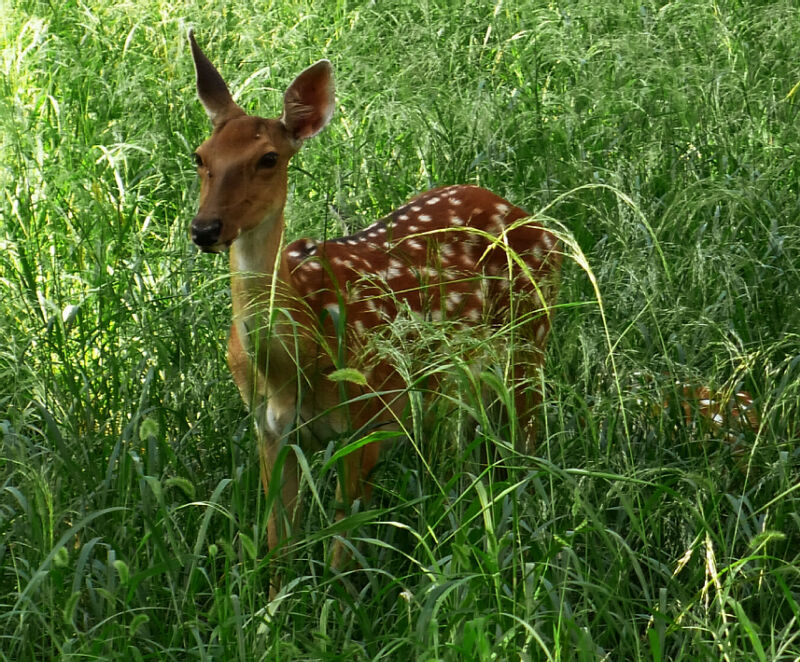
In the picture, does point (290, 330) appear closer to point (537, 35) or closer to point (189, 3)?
point (537, 35)

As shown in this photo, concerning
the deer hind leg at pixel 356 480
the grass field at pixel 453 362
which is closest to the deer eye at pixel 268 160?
the grass field at pixel 453 362

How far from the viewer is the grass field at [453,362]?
2646mm

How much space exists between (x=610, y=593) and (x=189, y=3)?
13.9 ft

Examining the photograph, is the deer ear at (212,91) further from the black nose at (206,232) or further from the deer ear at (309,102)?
the black nose at (206,232)

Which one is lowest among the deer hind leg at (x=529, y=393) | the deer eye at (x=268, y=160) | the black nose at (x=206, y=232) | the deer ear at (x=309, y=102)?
the deer hind leg at (x=529, y=393)

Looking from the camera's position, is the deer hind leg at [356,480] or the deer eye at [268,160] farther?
the deer eye at [268,160]

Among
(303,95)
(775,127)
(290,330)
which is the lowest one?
(775,127)

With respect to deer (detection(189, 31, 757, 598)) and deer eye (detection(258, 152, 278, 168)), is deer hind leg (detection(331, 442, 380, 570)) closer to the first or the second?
deer (detection(189, 31, 757, 598))

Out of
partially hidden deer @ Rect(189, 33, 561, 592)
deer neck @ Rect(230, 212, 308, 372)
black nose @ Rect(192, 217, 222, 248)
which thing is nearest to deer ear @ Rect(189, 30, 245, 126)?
partially hidden deer @ Rect(189, 33, 561, 592)

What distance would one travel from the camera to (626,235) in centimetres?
306

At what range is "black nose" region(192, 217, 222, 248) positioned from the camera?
333 cm

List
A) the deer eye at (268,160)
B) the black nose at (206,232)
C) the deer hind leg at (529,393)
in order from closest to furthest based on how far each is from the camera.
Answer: the black nose at (206,232)
the deer eye at (268,160)
the deer hind leg at (529,393)

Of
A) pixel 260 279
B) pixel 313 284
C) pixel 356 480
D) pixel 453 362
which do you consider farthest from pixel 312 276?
pixel 453 362

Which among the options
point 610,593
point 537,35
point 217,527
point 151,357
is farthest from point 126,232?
point 610,593
